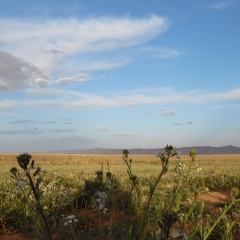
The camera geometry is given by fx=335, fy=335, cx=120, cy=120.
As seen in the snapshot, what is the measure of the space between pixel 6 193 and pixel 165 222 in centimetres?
795

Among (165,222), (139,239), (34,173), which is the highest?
(34,173)

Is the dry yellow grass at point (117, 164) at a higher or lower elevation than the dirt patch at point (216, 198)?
higher

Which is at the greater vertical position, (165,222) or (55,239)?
(165,222)

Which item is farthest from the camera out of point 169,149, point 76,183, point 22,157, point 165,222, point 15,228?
point 76,183

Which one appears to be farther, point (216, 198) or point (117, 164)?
point (117, 164)

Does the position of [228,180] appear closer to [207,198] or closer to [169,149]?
[207,198]

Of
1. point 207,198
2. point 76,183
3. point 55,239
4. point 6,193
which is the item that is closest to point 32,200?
point 6,193

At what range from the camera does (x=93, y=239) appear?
20.9 feet

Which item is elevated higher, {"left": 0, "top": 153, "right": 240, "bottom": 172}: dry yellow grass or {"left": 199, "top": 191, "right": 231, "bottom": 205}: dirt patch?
{"left": 0, "top": 153, "right": 240, "bottom": 172}: dry yellow grass

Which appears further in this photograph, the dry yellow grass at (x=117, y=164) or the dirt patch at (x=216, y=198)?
the dry yellow grass at (x=117, y=164)

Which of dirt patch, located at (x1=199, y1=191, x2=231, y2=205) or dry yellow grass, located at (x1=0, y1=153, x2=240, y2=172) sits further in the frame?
dry yellow grass, located at (x1=0, y1=153, x2=240, y2=172)

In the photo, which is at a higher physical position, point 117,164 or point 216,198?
point 117,164

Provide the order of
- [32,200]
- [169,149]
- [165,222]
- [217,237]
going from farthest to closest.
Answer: [32,200] < [217,237] < [169,149] < [165,222]

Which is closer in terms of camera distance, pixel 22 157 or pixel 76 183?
pixel 22 157
